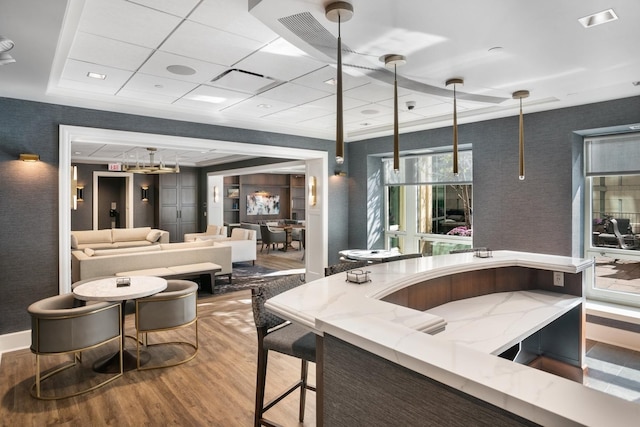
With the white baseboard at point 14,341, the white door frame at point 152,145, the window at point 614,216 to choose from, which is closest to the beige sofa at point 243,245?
the white door frame at point 152,145

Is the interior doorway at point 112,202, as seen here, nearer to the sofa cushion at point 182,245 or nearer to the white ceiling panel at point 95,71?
the sofa cushion at point 182,245

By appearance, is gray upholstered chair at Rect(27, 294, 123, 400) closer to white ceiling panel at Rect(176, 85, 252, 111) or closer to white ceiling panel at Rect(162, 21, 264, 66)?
white ceiling panel at Rect(162, 21, 264, 66)

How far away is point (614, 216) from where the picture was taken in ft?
14.5

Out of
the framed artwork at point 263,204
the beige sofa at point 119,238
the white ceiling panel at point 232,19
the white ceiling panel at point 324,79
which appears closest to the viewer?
the white ceiling panel at point 232,19

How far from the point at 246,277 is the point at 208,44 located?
5.46 meters

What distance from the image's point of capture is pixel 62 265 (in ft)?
13.8

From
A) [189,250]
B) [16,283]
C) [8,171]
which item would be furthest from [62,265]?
[189,250]

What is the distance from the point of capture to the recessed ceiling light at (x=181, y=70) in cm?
343

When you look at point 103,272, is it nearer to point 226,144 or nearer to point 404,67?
point 226,144

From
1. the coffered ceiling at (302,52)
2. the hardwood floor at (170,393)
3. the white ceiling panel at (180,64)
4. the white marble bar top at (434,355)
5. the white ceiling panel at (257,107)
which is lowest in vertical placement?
the hardwood floor at (170,393)

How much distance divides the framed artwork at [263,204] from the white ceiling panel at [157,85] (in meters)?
10.4

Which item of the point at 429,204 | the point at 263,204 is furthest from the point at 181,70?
the point at 263,204

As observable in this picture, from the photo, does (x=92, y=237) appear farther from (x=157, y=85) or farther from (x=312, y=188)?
(x=157, y=85)

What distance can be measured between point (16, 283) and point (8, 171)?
1161 millimetres
